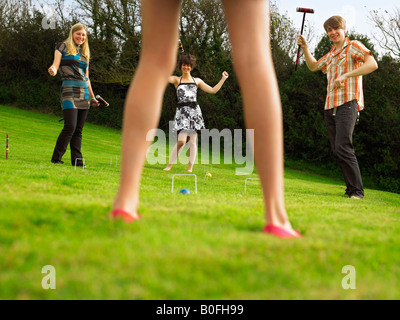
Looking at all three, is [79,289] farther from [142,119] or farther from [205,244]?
[142,119]

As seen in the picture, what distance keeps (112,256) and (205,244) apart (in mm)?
361

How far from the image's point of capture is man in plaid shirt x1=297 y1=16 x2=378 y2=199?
5.86 meters

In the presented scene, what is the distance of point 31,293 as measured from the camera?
1.16 m

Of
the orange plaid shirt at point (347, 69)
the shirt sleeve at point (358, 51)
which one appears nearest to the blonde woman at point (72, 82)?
the orange plaid shirt at point (347, 69)

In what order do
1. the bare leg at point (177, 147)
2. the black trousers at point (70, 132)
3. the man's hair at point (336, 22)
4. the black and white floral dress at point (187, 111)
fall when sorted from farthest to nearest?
the black and white floral dress at point (187, 111)
the bare leg at point (177, 147)
the black trousers at point (70, 132)
the man's hair at point (336, 22)

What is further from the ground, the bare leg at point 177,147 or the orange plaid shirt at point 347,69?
the orange plaid shirt at point 347,69

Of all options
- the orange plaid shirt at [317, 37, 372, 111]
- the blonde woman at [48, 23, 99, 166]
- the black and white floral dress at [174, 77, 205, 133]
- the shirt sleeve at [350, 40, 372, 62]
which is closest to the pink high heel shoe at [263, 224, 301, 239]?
the orange plaid shirt at [317, 37, 372, 111]

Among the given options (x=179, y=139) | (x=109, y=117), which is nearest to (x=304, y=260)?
(x=179, y=139)

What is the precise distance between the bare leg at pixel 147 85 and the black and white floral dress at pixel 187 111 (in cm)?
656

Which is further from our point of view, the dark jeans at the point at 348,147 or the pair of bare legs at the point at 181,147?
the pair of bare legs at the point at 181,147

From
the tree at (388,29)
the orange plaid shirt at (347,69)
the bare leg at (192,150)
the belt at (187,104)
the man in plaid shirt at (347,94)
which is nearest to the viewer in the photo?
the man in plaid shirt at (347,94)

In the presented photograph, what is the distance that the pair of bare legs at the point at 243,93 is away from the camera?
195 centimetres

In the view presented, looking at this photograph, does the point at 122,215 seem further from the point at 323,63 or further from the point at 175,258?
the point at 323,63

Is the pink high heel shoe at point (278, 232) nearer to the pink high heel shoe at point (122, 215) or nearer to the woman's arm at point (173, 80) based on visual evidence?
the pink high heel shoe at point (122, 215)
